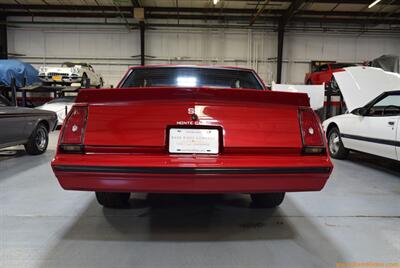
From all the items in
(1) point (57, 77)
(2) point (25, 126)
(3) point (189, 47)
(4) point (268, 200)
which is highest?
(3) point (189, 47)

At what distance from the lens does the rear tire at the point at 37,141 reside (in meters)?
4.97

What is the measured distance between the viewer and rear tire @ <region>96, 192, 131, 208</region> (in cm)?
246

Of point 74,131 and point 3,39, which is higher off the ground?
point 3,39

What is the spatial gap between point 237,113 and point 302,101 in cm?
46

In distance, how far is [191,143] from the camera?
5.49ft

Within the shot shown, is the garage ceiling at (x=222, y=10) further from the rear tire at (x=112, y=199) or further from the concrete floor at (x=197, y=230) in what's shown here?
the rear tire at (x=112, y=199)

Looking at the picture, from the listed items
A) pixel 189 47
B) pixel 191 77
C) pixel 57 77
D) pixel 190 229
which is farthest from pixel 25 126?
pixel 189 47

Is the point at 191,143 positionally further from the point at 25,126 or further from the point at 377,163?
the point at 377,163

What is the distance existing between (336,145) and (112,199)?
168 inches

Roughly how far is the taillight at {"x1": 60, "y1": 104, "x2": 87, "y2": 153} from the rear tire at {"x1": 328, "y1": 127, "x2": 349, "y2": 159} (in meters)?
4.55

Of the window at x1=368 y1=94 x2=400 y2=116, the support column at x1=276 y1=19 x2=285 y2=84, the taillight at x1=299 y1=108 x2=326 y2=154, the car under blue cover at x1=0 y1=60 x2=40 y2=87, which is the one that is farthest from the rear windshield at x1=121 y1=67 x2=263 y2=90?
the support column at x1=276 y1=19 x2=285 y2=84

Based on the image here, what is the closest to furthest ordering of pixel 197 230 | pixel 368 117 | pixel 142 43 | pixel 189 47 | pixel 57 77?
pixel 197 230 < pixel 368 117 < pixel 57 77 < pixel 142 43 < pixel 189 47

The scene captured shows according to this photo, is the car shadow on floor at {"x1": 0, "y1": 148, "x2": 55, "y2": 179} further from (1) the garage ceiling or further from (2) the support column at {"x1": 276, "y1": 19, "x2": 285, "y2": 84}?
(2) the support column at {"x1": 276, "y1": 19, "x2": 285, "y2": 84}

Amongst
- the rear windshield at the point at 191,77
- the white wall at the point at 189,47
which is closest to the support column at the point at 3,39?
the white wall at the point at 189,47
